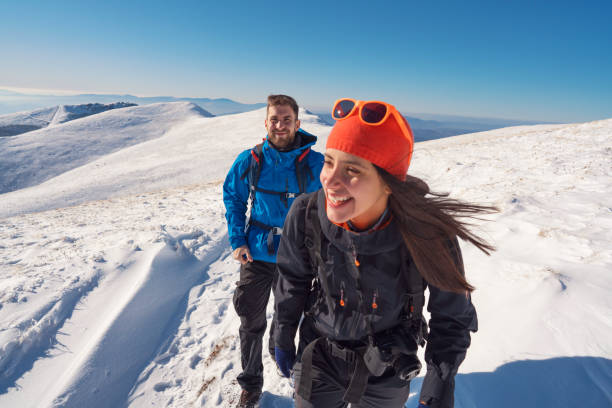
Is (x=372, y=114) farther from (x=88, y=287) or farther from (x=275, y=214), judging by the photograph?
(x=88, y=287)

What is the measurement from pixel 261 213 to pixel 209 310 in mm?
2729

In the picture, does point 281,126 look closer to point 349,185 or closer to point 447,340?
point 349,185

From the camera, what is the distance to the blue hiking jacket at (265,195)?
3061 millimetres

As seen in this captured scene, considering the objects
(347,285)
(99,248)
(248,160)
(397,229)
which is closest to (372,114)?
(397,229)

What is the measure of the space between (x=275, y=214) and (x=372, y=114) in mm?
1747

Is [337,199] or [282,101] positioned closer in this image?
[337,199]

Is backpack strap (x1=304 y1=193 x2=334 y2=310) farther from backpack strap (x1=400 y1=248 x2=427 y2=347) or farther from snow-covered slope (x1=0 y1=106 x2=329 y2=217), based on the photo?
snow-covered slope (x1=0 y1=106 x2=329 y2=217)

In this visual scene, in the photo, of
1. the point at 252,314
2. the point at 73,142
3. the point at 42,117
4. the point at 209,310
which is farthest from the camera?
the point at 42,117

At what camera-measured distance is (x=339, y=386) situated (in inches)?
75.6

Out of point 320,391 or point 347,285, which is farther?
point 320,391

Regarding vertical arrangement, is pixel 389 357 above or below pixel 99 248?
above

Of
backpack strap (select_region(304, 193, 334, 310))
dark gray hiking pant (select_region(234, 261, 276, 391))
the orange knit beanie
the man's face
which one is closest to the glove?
backpack strap (select_region(304, 193, 334, 310))

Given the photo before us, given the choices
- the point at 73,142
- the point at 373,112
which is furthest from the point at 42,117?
the point at 373,112

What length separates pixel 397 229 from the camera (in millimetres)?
1653
